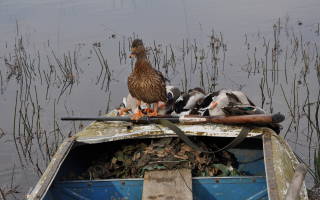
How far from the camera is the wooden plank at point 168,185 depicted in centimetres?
355

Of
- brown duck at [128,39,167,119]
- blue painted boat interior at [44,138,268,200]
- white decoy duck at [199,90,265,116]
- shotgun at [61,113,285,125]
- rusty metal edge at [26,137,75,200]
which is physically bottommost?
blue painted boat interior at [44,138,268,200]

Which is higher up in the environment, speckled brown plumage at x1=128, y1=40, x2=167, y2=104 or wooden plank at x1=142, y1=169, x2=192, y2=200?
speckled brown plumage at x1=128, y1=40, x2=167, y2=104

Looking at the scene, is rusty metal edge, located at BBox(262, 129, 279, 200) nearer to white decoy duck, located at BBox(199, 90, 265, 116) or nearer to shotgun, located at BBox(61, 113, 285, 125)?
shotgun, located at BBox(61, 113, 285, 125)

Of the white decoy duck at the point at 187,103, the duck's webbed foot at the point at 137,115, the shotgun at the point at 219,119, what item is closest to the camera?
the shotgun at the point at 219,119

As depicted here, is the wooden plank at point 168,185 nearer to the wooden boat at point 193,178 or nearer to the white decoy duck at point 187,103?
the wooden boat at point 193,178

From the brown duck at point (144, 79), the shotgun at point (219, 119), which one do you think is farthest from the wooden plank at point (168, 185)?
the brown duck at point (144, 79)

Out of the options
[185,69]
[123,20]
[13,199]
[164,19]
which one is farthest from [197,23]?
[13,199]

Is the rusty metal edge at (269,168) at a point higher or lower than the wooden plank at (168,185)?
higher

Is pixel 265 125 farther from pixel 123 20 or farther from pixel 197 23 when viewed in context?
pixel 123 20

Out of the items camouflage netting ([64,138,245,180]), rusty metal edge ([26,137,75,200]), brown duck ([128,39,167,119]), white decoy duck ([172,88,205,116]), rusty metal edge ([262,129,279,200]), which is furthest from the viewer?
white decoy duck ([172,88,205,116])

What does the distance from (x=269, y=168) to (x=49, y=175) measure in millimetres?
1558

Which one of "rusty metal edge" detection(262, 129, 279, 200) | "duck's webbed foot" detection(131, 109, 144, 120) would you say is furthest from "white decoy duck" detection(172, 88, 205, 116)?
"rusty metal edge" detection(262, 129, 279, 200)

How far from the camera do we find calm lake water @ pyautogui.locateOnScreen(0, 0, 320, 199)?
6.41 m

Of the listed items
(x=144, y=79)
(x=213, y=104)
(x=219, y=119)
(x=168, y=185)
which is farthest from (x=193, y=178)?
(x=144, y=79)
